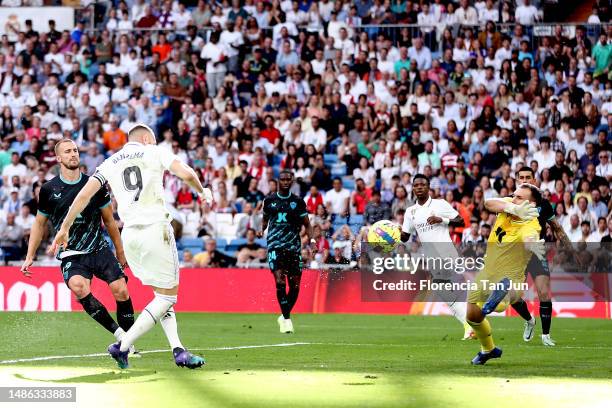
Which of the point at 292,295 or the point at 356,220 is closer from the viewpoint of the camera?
the point at 292,295

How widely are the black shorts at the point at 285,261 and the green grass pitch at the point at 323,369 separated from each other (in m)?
1.02

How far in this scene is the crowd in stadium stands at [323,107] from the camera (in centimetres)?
2655

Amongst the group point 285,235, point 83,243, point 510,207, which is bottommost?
point 285,235

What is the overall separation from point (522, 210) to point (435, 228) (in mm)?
4207

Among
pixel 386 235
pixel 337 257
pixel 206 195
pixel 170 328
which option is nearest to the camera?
pixel 206 195

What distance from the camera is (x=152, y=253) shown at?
38.4ft

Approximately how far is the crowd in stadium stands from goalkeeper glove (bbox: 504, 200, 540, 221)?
35.6ft

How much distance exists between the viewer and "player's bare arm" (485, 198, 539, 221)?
42.2 ft

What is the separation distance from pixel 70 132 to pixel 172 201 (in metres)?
4.00

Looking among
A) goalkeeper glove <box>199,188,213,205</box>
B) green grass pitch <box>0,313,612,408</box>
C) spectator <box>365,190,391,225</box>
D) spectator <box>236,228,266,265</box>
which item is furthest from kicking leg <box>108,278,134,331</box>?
spectator <box>365,190,391,225</box>

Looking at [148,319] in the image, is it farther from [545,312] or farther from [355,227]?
[355,227]

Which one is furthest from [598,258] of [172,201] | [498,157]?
[172,201]

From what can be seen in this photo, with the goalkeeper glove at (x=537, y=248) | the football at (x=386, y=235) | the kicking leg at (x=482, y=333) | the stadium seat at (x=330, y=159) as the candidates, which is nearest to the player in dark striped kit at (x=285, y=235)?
the football at (x=386, y=235)

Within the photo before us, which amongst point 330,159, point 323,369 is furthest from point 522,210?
point 330,159
